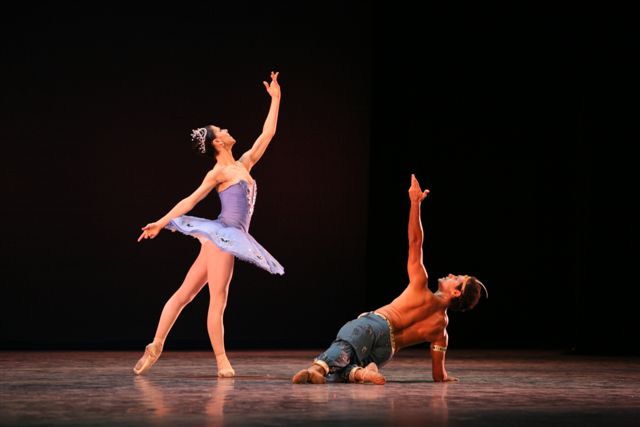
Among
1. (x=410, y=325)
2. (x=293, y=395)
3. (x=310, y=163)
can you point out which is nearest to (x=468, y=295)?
(x=410, y=325)

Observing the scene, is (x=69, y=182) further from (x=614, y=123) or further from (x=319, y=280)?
(x=614, y=123)

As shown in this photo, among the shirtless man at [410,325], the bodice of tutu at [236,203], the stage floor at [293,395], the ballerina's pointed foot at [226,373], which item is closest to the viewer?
the stage floor at [293,395]

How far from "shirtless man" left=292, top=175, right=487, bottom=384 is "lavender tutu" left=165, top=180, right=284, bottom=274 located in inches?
23.4

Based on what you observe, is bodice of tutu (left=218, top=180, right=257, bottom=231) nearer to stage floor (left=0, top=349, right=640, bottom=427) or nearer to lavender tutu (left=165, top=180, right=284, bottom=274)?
lavender tutu (left=165, top=180, right=284, bottom=274)

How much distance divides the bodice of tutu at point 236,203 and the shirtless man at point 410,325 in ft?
2.74

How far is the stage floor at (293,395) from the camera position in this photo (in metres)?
3.28

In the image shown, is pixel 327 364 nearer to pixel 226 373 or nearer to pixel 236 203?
pixel 226 373

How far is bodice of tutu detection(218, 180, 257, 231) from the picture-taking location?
5.21 m

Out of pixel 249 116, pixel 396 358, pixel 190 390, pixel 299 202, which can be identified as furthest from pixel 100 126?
pixel 190 390

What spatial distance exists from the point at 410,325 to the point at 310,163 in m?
3.14

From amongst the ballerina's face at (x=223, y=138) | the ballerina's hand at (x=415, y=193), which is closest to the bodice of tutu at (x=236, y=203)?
the ballerina's face at (x=223, y=138)

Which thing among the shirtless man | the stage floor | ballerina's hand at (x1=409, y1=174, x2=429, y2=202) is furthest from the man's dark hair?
ballerina's hand at (x1=409, y1=174, x2=429, y2=202)

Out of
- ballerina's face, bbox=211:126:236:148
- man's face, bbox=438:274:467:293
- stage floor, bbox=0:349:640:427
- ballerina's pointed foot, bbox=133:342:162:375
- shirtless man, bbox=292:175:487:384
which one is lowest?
stage floor, bbox=0:349:640:427

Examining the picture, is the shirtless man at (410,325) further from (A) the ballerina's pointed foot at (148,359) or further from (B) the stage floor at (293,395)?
(A) the ballerina's pointed foot at (148,359)
